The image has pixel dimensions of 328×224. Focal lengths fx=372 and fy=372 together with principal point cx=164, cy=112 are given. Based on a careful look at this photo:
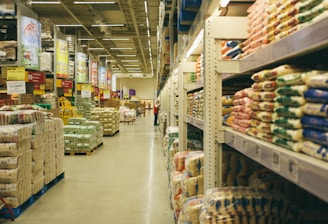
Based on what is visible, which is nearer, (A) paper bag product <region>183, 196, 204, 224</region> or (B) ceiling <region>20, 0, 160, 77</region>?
(A) paper bag product <region>183, 196, 204, 224</region>

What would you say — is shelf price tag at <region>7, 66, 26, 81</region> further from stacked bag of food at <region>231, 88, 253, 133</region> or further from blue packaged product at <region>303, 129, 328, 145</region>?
blue packaged product at <region>303, 129, 328, 145</region>

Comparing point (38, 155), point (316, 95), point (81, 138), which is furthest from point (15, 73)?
point (316, 95)

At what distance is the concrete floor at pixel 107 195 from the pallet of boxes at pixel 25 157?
232 mm

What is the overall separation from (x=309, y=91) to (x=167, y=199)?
512 centimetres

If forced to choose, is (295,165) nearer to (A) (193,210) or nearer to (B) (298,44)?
(B) (298,44)

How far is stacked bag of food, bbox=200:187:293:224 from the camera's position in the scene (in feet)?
7.33

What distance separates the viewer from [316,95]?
4.40 feet

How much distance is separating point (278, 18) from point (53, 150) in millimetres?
5951

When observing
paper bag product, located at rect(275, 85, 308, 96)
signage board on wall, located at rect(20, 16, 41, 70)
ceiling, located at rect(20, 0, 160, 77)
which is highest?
ceiling, located at rect(20, 0, 160, 77)

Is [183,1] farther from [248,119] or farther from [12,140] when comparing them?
[12,140]

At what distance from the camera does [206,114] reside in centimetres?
288

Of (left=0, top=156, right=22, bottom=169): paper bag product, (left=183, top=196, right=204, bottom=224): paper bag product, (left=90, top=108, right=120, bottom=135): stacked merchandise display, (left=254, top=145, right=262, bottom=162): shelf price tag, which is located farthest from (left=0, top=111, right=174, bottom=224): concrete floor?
(left=90, top=108, right=120, bottom=135): stacked merchandise display

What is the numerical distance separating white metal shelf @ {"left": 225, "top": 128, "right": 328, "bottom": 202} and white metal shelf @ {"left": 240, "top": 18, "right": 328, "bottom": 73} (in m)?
0.40

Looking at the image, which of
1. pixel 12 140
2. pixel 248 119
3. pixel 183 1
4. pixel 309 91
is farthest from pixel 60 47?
pixel 309 91
